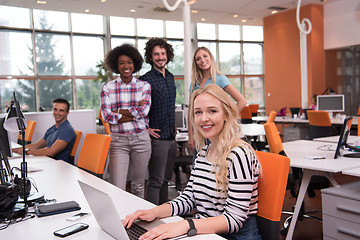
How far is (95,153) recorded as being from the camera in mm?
2605

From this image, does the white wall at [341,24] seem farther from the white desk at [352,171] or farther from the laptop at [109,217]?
the laptop at [109,217]

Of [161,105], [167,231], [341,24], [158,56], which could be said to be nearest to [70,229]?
[167,231]

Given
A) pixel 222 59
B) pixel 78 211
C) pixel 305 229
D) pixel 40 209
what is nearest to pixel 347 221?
pixel 305 229

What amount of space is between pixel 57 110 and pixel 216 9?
799 centimetres

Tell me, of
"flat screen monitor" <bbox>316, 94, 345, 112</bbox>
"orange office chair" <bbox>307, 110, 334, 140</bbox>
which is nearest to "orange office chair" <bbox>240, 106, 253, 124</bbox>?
"flat screen monitor" <bbox>316, 94, 345, 112</bbox>

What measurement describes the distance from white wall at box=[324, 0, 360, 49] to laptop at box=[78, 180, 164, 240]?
10.3m

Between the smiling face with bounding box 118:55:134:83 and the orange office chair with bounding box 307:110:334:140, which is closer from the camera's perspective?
the smiling face with bounding box 118:55:134:83

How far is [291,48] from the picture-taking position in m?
11.1

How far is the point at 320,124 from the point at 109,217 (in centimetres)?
550

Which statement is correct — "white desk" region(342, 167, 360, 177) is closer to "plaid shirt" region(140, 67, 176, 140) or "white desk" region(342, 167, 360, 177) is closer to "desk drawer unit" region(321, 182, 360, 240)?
"desk drawer unit" region(321, 182, 360, 240)

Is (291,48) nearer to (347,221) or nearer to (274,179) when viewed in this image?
(347,221)

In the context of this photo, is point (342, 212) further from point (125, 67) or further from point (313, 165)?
point (125, 67)

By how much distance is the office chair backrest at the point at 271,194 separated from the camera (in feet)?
4.80

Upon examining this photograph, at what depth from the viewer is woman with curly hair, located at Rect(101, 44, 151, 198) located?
282cm
